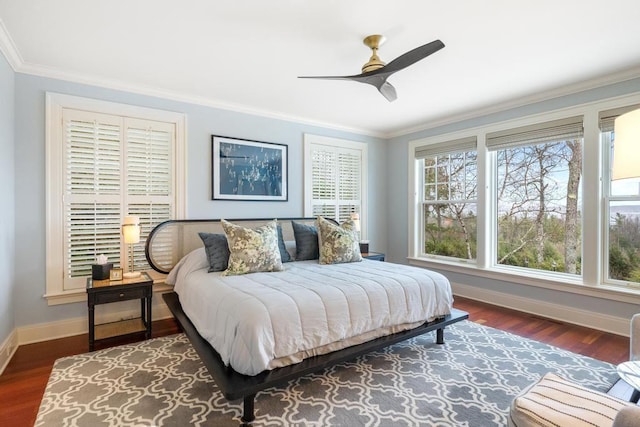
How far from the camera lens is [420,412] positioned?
1.89 metres

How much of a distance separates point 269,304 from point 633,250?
3.62 meters

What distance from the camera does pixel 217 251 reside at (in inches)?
117

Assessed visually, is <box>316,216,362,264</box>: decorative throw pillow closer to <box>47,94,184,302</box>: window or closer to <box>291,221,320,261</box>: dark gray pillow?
<box>291,221,320,261</box>: dark gray pillow

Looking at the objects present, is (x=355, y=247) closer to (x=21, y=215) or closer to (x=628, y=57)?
(x=628, y=57)

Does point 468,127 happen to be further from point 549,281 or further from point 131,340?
point 131,340

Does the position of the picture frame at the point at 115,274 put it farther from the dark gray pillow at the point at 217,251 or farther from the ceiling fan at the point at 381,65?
the ceiling fan at the point at 381,65

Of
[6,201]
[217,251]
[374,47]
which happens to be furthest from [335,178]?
[6,201]

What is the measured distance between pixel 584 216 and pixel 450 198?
5.42 ft

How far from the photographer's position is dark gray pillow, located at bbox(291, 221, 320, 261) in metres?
3.61

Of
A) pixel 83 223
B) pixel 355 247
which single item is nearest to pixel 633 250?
pixel 355 247

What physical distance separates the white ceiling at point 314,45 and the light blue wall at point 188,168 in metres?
0.14

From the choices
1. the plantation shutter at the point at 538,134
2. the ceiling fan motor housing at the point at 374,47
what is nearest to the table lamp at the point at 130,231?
the ceiling fan motor housing at the point at 374,47

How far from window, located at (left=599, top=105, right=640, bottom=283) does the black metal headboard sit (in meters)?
A: 4.24

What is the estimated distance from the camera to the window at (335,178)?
462 cm
